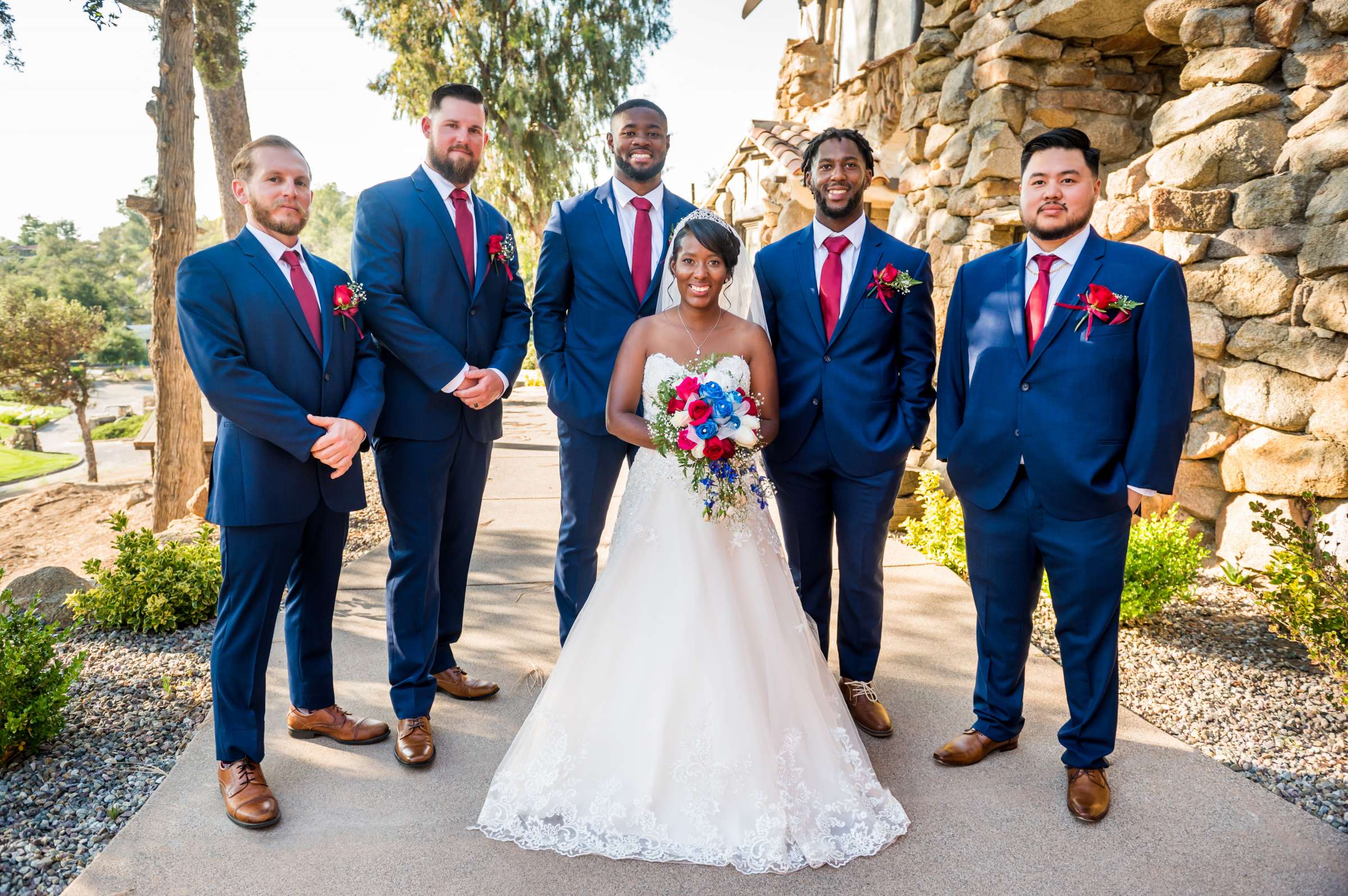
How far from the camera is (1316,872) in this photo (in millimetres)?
2523

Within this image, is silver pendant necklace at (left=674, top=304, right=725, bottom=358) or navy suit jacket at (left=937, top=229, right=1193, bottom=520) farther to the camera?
silver pendant necklace at (left=674, top=304, right=725, bottom=358)

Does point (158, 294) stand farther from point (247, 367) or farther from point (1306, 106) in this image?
point (1306, 106)

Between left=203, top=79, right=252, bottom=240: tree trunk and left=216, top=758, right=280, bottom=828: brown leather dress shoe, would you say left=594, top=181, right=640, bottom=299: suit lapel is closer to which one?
left=216, top=758, right=280, bottom=828: brown leather dress shoe

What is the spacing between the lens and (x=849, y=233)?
133 inches

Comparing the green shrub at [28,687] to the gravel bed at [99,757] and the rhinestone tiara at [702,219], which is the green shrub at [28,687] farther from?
the rhinestone tiara at [702,219]

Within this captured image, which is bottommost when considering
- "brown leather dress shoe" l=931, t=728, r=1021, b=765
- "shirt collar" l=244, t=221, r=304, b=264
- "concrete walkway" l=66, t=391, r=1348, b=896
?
"concrete walkway" l=66, t=391, r=1348, b=896

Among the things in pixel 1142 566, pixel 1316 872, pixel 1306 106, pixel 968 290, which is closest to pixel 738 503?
pixel 968 290

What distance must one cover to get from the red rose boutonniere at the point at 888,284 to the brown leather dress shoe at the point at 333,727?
8.34ft

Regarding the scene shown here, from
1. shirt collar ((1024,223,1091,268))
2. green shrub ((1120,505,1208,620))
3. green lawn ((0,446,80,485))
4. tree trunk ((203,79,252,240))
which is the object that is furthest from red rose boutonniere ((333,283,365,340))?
green lawn ((0,446,80,485))

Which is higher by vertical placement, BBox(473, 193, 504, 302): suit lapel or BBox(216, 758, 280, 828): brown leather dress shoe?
BBox(473, 193, 504, 302): suit lapel

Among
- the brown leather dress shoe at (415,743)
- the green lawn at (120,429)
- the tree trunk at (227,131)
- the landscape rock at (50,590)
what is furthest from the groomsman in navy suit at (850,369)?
→ the green lawn at (120,429)

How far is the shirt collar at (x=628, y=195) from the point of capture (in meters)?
3.51

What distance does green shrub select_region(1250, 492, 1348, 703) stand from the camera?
3.63 m

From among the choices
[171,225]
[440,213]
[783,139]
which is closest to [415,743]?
[440,213]
